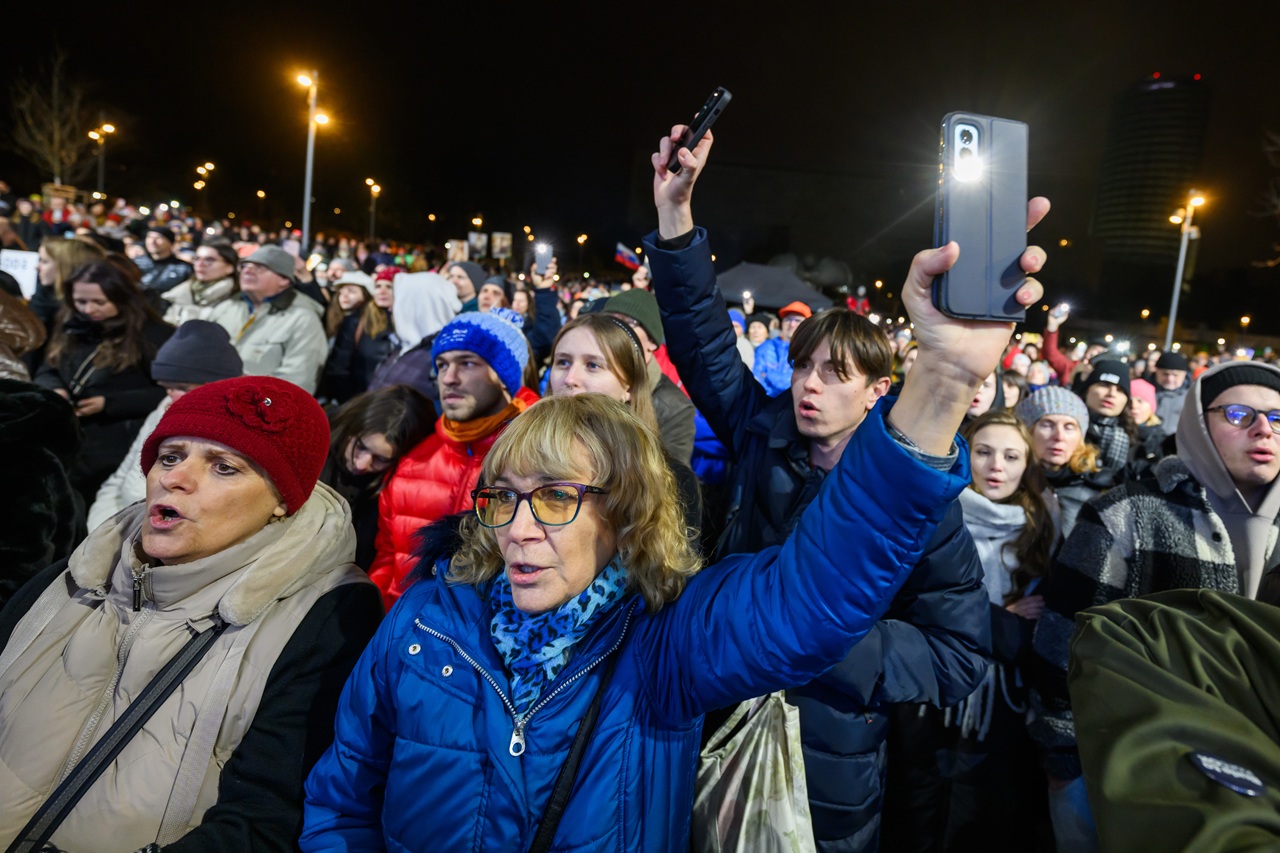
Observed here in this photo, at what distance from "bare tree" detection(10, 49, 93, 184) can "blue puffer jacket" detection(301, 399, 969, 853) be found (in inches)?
1720

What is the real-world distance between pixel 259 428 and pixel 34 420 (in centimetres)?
146

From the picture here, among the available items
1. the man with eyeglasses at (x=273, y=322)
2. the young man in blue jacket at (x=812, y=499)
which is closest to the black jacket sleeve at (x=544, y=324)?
the man with eyeglasses at (x=273, y=322)

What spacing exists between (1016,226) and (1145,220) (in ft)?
306

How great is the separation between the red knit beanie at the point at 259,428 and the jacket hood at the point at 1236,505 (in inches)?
119

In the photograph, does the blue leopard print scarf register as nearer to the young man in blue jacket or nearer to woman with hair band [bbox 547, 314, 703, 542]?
the young man in blue jacket

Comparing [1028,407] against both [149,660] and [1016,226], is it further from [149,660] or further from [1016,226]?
[149,660]

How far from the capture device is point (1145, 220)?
7506cm

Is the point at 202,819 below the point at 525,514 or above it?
below

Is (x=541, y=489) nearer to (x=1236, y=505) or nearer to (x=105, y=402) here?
(x=1236, y=505)

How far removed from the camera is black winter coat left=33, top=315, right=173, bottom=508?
13.9 feet

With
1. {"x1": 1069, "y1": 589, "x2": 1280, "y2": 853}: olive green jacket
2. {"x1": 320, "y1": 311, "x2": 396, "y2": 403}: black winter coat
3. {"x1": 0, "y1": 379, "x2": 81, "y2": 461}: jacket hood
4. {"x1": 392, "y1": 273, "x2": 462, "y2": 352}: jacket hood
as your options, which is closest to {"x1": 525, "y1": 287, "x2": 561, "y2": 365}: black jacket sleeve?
{"x1": 320, "y1": 311, "x2": 396, "y2": 403}: black winter coat

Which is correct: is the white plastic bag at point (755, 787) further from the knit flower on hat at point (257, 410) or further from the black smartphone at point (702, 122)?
the black smartphone at point (702, 122)

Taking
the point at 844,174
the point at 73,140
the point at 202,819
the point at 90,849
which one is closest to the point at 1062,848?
the point at 202,819

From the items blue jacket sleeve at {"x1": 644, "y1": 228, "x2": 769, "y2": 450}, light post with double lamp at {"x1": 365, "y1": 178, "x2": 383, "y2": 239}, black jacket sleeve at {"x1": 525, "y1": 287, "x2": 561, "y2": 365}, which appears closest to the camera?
blue jacket sleeve at {"x1": 644, "y1": 228, "x2": 769, "y2": 450}
